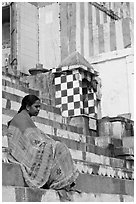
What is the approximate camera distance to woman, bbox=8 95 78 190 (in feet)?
13.8

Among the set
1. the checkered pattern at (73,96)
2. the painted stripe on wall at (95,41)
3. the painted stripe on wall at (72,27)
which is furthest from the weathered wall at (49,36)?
the checkered pattern at (73,96)

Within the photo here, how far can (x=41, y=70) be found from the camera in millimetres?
10008

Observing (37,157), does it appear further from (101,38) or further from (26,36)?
(26,36)

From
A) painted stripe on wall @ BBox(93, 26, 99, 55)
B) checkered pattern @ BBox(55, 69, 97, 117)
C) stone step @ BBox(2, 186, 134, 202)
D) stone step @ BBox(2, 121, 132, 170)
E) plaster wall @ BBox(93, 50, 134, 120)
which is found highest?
painted stripe on wall @ BBox(93, 26, 99, 55)

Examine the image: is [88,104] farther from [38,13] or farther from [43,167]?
[38,13]

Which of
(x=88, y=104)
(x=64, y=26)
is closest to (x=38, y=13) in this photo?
(x=64, y=26)

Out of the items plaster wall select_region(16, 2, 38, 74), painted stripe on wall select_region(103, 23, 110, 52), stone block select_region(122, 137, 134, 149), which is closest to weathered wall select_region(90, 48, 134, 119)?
painted stripe on wall select_region(103, 23, 110, 52)

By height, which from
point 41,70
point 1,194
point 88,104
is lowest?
point 1,194

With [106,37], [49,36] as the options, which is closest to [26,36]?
[49,36]

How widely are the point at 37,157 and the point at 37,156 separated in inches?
0.4

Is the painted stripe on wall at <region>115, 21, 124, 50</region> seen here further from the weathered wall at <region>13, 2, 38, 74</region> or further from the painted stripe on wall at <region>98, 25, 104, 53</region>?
the weathered wall at <region>13, 2, 38, 74</region>

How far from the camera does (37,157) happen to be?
4230 mm

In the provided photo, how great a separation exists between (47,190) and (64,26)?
12606 millimetres

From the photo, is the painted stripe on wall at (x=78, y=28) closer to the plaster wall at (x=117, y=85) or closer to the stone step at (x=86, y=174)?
the plaster wall at (x=117, y=85)
